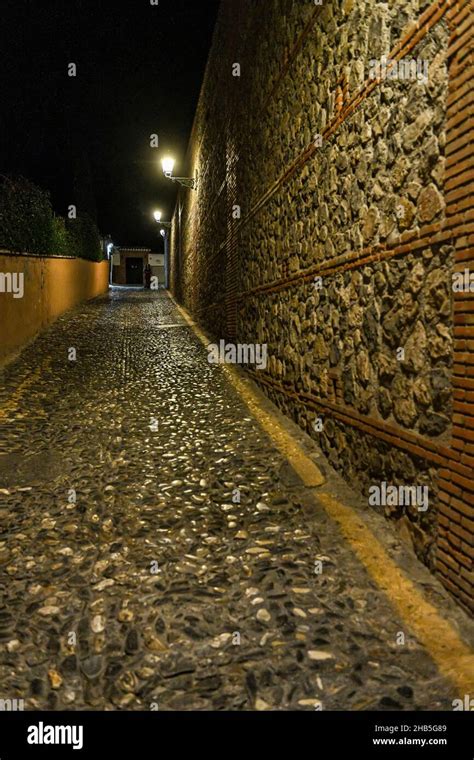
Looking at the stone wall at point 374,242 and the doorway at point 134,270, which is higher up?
the doorway at point 134,270

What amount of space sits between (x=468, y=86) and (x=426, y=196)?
1.72ft

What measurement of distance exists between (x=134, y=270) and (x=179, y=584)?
49.0m

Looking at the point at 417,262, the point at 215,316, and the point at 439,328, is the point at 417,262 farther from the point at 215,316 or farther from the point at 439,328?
the point at 215,316

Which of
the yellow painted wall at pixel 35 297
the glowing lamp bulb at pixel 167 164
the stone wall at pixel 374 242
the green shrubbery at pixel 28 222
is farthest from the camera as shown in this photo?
the glowing lamp bulb at pixel 167 164

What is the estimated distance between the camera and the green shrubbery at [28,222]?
8570 millimetres

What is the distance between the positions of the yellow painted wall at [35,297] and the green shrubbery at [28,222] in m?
0.24

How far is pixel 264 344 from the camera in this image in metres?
6.39

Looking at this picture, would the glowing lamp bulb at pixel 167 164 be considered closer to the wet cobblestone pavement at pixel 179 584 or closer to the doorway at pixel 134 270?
the wet cobblestone pavement at pixel 179 584

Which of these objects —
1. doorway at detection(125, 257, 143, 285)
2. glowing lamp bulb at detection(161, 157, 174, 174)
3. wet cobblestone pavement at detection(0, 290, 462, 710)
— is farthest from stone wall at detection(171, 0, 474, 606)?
doorway at detection(125, 257, 143, 285)

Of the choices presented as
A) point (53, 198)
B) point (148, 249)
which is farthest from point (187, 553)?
point (148, 249)

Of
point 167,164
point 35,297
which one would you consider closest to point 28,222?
point 35,297

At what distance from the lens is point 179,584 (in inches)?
104

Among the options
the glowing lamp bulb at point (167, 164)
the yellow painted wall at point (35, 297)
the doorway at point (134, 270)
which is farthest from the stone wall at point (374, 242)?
the doorway at point (134, 270)

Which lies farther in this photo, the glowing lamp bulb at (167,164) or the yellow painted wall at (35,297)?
the glowing lamp bulb at (167,164)
